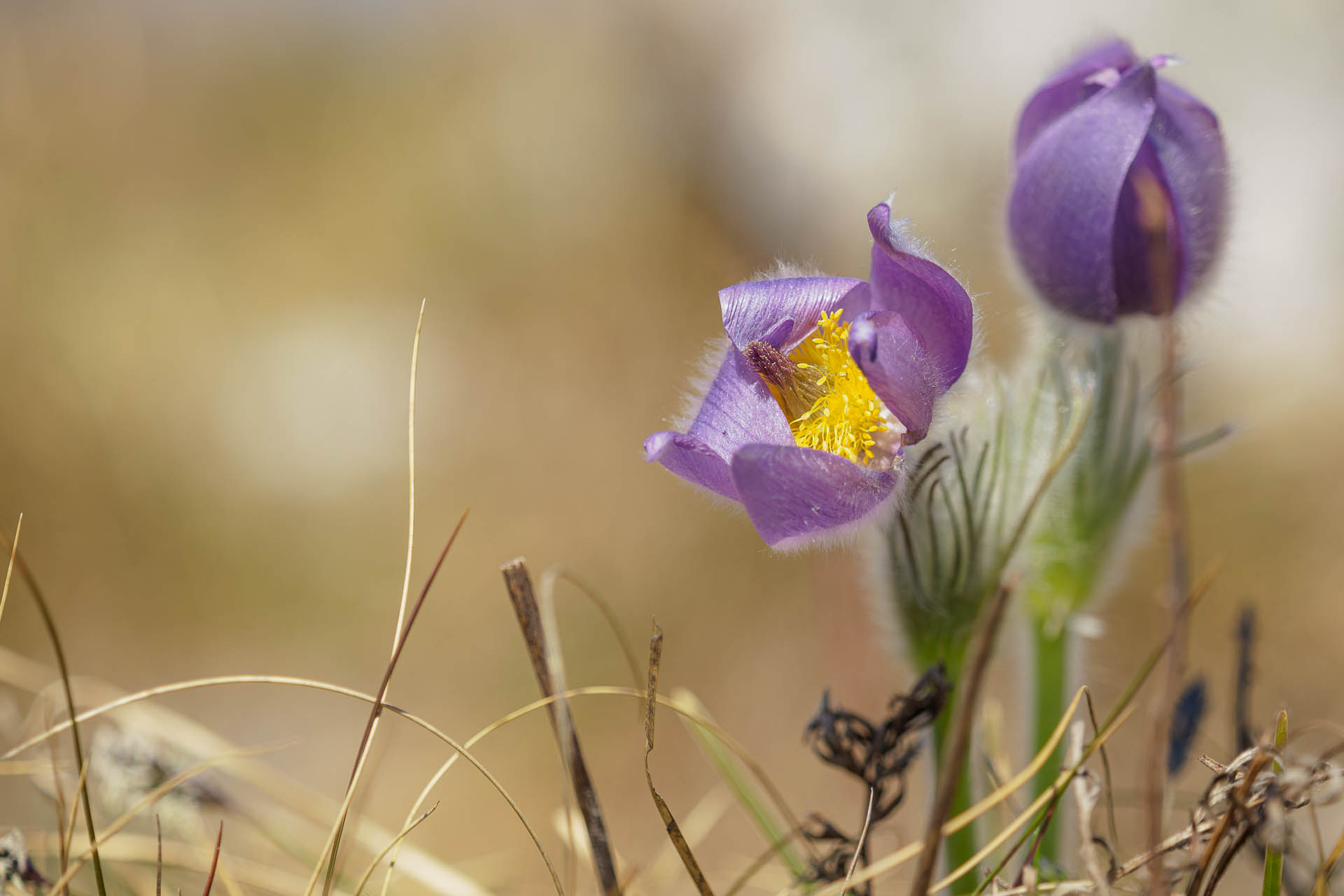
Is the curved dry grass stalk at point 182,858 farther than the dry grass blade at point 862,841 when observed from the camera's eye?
Yes

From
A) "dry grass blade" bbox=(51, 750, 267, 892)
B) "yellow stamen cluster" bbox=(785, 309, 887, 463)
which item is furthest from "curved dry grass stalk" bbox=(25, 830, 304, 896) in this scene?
"yellow stamen cluster" bbox=(785, 309, 887, 463)

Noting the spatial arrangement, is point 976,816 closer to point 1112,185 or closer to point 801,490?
point 801,490

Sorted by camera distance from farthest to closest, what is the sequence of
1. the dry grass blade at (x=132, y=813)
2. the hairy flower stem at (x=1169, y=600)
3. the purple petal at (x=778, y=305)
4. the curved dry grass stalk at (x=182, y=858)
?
the curved dry grass stalk at (x=182, y=858)
the purple petal at (x=778, y=305)
the dry grass blade at (x=132, y=813)
the hairy flower stem at (x=1169, y=600)

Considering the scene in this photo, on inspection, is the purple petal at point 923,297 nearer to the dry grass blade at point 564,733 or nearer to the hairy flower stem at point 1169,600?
the hairy flower stem at point 1169,600

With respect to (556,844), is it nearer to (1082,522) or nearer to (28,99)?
(1082,522)

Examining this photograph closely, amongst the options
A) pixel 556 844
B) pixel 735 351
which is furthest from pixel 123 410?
pixel 735 351

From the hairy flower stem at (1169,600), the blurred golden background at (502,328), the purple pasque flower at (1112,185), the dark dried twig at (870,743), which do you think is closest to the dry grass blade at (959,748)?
the hairy flower stem at (1169,600)

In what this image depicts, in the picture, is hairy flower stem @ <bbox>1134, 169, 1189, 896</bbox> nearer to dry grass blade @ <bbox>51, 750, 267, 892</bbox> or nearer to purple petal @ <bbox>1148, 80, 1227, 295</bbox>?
purple petal @ <bbox>1148, 80, 1227, 295</bbox>
